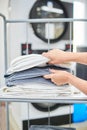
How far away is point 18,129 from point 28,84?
2.30 metres

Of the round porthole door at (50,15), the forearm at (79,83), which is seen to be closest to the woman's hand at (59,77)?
the forearm at (79,83)

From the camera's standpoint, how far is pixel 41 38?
318 cm

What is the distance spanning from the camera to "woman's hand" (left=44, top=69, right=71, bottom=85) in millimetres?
1004

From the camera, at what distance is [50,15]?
3293mm

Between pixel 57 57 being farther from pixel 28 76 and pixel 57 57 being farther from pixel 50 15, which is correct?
pixel 50 15

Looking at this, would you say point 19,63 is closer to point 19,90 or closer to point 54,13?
point 19,90

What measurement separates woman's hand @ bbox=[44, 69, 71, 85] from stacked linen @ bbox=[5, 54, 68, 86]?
3 cm

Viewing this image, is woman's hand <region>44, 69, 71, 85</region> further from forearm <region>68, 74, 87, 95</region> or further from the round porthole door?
the round porthole door

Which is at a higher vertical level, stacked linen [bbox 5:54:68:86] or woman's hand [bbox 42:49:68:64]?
woman's hand [bbox 42:49:68:64]

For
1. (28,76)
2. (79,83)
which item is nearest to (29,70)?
(28,76)

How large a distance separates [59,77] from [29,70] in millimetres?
146

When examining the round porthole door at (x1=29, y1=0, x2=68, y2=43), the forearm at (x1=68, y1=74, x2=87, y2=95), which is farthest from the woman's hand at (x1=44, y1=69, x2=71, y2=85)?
the round porthole door at (x1=29, y1=0, x2=68, y2=43)

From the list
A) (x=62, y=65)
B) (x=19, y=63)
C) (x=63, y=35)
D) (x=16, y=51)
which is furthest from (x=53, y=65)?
(x=63, y=35)

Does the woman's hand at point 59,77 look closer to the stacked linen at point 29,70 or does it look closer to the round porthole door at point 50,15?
the stacked linen at point 29,70
